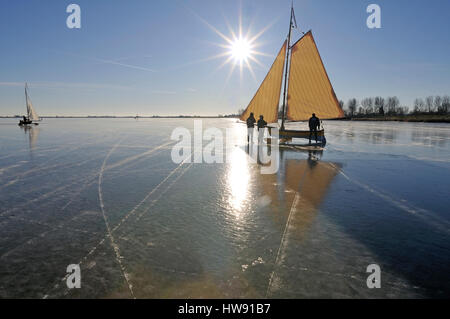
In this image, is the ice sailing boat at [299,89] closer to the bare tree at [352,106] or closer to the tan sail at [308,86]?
the tan sail at [308,86]

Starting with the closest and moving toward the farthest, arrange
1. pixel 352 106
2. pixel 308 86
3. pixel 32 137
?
pixel 308 86 → pixel 32 137 → pixel 352 106

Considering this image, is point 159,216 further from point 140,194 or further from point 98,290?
point 98,290

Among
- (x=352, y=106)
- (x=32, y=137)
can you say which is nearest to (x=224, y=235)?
(x=32, y=137)

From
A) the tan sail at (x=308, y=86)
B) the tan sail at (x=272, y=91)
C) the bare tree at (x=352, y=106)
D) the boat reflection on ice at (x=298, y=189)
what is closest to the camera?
the boat reflection on ice at (x=298, y=189)

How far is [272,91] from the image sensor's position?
22141 mm

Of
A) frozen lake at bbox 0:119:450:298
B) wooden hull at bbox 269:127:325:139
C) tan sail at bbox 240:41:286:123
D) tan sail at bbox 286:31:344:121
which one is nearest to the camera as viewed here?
frozen lake at bbox 0:119:450:298

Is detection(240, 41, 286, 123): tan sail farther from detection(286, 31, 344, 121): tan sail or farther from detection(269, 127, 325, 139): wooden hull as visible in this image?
detection(269, 127, 325, 139): wooden hull

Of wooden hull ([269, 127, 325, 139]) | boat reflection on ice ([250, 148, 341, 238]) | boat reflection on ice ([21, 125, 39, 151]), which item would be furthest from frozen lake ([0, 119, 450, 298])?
wooden hull ([269, 127, 325, 139])

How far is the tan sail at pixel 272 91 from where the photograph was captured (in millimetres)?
21906

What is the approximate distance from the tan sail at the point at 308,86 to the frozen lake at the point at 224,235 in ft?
43.1

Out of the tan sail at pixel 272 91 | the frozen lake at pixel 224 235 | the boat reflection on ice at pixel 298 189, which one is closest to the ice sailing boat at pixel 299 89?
the tan sail at pixel 272 91

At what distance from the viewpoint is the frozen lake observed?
10.2 ft

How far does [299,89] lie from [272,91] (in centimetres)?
226

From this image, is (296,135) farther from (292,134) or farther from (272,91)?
(272,91)
